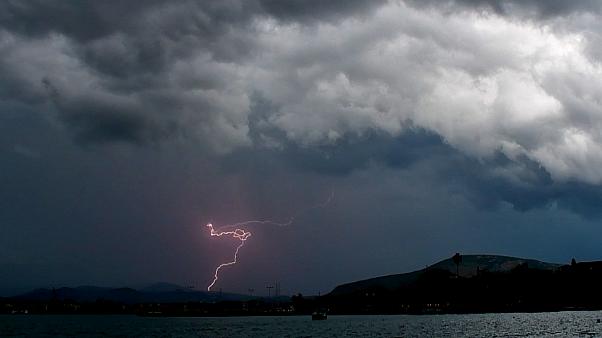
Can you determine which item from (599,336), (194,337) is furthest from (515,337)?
(194,337)

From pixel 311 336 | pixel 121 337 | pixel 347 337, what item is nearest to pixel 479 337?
pixel 347 337

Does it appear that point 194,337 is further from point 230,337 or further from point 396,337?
point 396,337

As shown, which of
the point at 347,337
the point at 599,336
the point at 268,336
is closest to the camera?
the point at 599,336

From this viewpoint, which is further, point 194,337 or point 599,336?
point 194,337

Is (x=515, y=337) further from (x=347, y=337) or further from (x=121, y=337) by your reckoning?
(x=121, y=337)

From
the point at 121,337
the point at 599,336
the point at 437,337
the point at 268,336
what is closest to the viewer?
the point at 599,336

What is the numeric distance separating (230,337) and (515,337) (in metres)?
76.8

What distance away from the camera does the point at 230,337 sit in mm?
182750

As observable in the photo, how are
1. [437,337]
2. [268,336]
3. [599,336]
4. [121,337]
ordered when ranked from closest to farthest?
[599,336] → [437,337] → [268,336] → [121,337]

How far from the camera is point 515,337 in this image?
493ft

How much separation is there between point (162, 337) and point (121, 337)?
17.5 metres

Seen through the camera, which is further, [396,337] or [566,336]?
[396,337]

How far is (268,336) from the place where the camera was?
185 m

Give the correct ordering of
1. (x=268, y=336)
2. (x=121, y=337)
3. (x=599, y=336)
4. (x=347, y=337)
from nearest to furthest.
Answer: (x=599, y=336)
(x=347, y=337)
(x=268, y=336)
(x=121, y=337)
